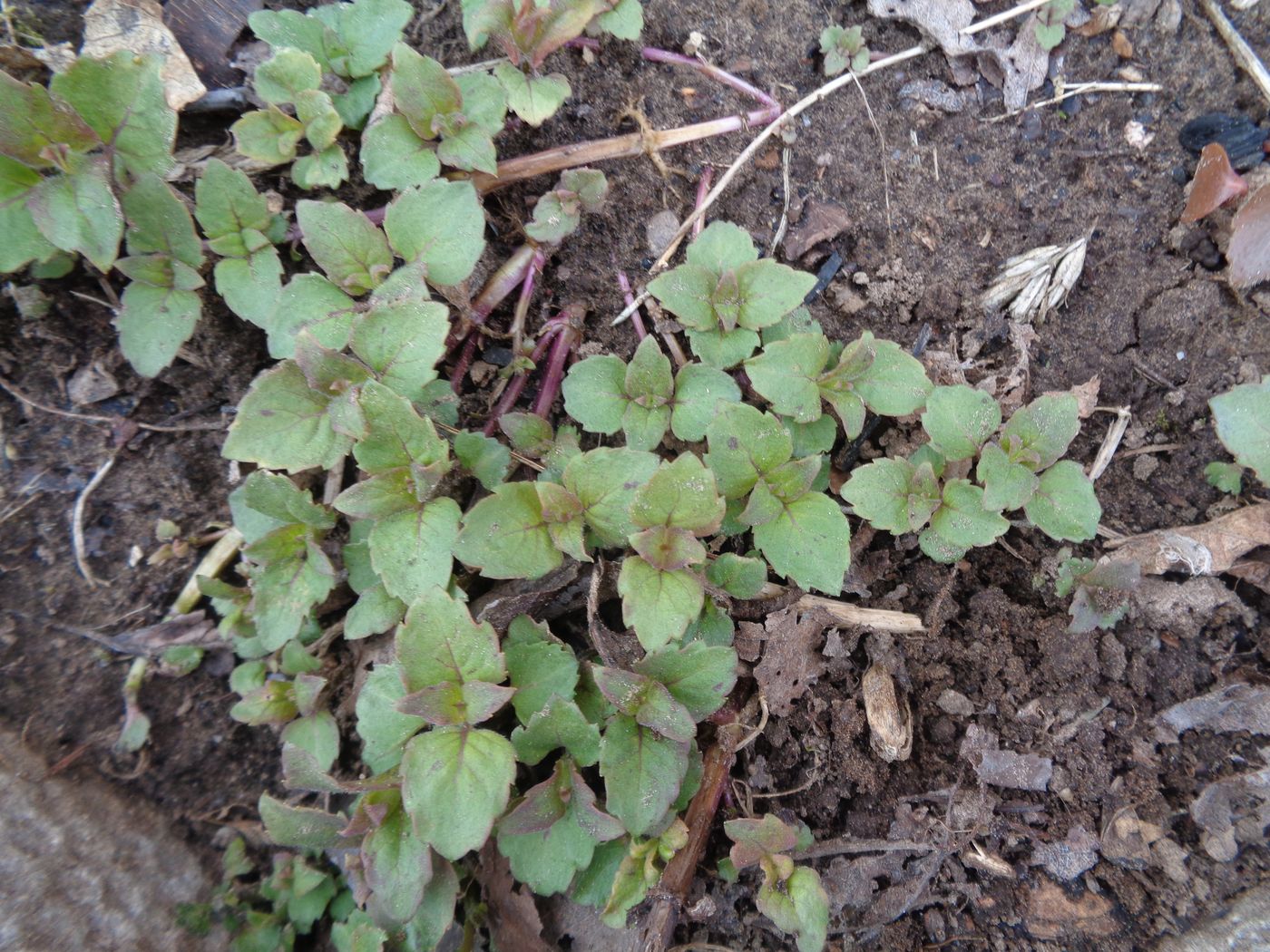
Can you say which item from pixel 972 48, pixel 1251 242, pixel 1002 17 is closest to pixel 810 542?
pixel 1251 242

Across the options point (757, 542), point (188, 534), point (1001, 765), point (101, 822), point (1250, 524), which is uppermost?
point (1250, 524)

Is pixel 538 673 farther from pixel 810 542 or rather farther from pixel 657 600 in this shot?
pixel 810 542

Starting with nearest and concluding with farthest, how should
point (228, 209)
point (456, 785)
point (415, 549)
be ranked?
point (456, 785) → point (415, 549) → point (228, 209)

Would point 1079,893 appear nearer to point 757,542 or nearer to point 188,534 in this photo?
point 757,542

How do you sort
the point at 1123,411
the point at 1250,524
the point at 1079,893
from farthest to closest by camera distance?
1. the point at 1123,411
2. the point at 1250,524
3. the point at 1079,893

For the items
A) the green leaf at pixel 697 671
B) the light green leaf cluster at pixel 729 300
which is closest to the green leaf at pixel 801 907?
the green leaf at pixel 697 671

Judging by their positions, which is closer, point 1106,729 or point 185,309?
point 1106,729

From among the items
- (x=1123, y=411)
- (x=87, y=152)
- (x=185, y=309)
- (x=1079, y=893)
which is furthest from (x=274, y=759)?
(x=1123, y=411)
